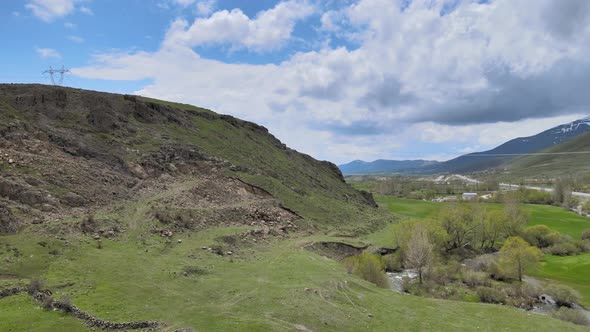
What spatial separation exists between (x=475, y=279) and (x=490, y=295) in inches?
230

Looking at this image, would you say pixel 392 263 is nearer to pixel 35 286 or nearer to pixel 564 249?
pixel 564 249

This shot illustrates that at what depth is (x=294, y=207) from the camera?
6925 centimetres

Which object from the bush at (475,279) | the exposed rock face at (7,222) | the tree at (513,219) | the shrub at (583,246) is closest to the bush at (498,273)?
the bush at (475,279)

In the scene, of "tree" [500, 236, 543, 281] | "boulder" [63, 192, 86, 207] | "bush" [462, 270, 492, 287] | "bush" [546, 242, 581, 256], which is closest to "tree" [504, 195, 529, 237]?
"bush" [546, 242, 581, 256]

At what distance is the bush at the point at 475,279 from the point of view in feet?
172

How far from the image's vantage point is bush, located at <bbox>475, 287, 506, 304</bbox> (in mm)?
46688

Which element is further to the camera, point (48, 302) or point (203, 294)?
point (203, 294)

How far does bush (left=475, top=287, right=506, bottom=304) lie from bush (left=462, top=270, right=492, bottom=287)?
13.7 feet

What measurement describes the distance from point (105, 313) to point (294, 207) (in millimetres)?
47713

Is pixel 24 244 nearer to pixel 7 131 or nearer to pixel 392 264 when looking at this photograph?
pixel 7 131

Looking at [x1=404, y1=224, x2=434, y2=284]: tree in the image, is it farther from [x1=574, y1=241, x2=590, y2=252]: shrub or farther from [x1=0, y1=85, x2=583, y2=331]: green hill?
[x1=574, y1=241, x2=590, y2=252]: shrub

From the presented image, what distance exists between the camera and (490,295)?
155 feet

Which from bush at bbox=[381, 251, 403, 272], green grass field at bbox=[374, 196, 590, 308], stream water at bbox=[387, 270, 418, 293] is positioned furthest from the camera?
bush at bbox=[381, 251, 403, 272]

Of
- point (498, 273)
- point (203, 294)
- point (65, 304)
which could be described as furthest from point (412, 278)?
point (65, 304)
